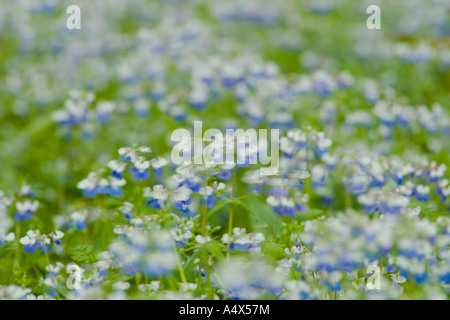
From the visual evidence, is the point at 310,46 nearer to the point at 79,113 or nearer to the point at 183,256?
the point at 79,113

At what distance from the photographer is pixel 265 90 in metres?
4.56

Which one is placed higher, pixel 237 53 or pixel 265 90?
pixel 237 53

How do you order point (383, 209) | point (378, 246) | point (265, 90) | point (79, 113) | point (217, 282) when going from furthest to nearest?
1. point (265, 90)
2. point (79, 113)
3. point (217, 282)
4. point (383, 209)
5. point (378, 246)

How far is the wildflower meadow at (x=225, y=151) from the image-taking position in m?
2.28

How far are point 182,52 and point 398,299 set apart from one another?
12.2 feet

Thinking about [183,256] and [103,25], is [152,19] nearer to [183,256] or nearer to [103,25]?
[103,25]

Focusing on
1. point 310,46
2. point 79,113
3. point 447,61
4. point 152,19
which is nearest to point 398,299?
point 79,113

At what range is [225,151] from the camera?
2.55 m

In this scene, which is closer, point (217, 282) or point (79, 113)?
point (217, 282)

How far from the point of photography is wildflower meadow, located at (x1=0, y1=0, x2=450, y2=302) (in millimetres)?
2279

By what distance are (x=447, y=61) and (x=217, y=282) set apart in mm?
3443

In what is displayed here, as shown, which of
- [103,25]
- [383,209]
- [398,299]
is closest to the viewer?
[398,299]

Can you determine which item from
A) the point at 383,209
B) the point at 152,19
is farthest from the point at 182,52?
the point at 383,209
